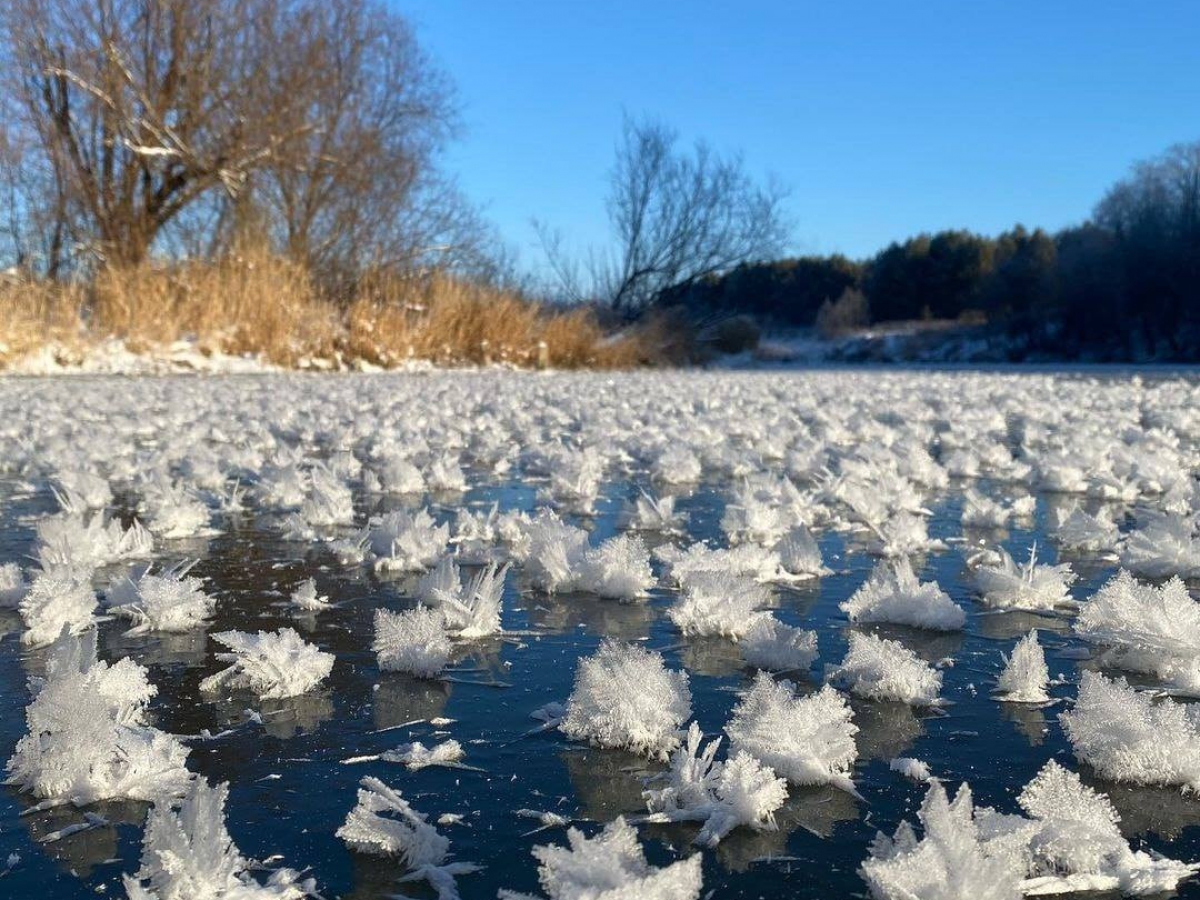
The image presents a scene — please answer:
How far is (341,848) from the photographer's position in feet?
2.95

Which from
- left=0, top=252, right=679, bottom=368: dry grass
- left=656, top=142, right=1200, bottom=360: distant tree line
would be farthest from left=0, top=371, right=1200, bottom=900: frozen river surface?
left=656, top=142, right=1200, bottom=360: distant tree line

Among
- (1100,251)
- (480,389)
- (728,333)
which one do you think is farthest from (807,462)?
(1100,251)

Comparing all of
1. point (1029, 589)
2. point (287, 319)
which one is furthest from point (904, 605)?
point (287, 319)

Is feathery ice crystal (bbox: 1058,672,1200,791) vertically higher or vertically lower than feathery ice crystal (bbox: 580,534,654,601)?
lower

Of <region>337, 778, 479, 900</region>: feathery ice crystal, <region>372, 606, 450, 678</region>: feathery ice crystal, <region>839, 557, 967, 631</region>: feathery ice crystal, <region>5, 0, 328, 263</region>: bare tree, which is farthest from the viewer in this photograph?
<region>5, 0, 328, 263</region>: bare tree

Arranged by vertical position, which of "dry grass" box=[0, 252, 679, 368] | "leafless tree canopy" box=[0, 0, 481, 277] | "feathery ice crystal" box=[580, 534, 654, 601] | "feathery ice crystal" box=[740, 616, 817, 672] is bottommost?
"feathery ice crystal" box=[740, 616, 817, 672]

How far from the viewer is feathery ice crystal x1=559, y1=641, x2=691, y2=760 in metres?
1.11

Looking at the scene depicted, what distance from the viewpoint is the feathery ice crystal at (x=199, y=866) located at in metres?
0.79

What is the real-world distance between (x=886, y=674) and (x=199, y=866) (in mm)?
873

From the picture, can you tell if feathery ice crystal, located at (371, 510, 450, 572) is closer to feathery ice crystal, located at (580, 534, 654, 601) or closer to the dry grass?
feathery ice crystal, located at (580, 534, 654, 601)

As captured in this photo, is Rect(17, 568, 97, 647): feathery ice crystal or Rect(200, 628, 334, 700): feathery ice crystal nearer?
Rect(200, 628, 334, 700): feathery ice crystal

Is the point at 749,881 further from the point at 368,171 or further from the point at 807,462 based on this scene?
the point at 368,171

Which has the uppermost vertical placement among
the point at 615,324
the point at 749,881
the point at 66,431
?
the point at 615,324

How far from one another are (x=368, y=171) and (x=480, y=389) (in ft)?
33.3
